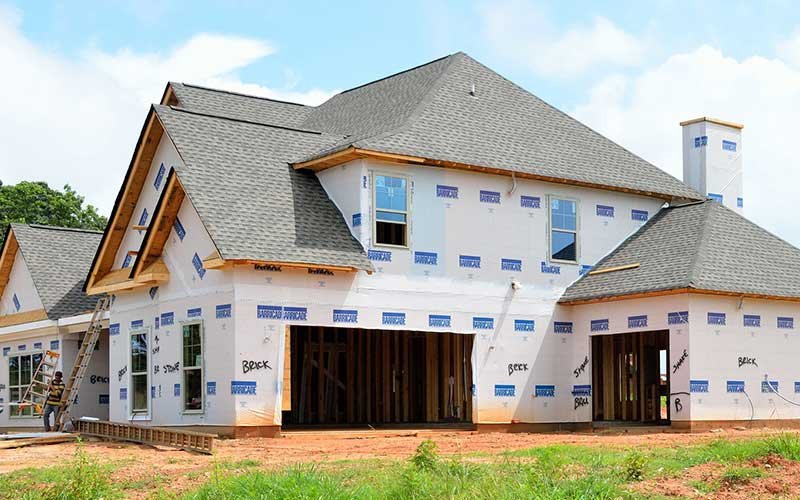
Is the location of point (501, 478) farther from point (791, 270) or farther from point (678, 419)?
point (791, 270)

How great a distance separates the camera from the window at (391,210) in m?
25.1

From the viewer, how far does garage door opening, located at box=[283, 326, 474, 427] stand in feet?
98.1

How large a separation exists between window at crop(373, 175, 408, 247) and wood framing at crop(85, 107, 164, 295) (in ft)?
18.9

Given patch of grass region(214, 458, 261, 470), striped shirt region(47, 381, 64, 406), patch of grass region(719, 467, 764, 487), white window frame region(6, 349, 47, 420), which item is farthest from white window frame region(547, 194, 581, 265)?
white window frame region(6, 349, 47, 420)

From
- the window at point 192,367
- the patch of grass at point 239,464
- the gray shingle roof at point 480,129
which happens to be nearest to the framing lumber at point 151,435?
the window at point 192,367

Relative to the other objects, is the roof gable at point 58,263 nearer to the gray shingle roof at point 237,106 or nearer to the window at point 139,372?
the window at point 139,372

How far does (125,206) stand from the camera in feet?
93.7

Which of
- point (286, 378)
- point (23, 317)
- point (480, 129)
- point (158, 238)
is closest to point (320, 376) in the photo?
point (158, 238)

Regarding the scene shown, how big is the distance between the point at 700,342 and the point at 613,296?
237cm

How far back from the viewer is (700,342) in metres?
24.8

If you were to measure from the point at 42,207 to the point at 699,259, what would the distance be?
44.5m

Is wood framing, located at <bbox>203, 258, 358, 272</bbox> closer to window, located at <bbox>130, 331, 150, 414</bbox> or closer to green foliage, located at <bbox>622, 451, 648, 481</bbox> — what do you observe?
window, located at <bbox>130, 331, 150, 414</bbox>

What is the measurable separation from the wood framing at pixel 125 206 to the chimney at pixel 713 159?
49.1ft

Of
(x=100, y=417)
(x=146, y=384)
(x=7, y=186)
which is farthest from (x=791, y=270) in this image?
(x=7, y=186)
